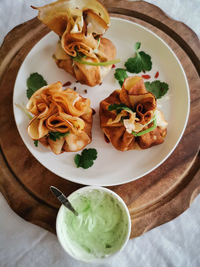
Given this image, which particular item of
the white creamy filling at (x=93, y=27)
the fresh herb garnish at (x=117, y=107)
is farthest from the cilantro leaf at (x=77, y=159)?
the white creamy filling at (x=93, y=27)

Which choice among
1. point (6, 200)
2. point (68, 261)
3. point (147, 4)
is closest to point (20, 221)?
point (6, 200)

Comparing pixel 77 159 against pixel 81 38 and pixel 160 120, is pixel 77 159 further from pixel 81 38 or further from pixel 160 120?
pixel 81 38

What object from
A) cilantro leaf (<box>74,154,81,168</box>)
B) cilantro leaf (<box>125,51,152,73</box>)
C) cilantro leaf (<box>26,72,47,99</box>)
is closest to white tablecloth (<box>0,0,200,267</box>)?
cilantro leaf (<box>74,154,81,168</box>)

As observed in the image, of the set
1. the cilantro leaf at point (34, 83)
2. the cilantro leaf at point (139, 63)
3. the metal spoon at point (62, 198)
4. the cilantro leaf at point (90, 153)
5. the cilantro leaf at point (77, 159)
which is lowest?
the metal spoon at point (62, 198)

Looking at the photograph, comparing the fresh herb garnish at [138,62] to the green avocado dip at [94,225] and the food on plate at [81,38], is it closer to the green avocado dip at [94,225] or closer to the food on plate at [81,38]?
the food on plate at [81,38]

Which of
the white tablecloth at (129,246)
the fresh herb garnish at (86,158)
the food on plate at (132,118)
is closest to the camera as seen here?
the food on plate at (132,118)

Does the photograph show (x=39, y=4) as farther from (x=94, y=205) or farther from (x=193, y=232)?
(x=193, y=232)

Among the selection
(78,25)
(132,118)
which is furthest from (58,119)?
(78,25)
